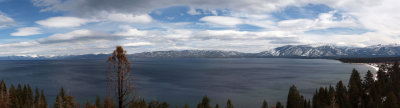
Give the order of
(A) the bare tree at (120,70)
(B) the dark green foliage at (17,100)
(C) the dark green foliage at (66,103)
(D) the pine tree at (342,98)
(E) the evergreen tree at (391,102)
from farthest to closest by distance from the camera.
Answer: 1. (B) the dark green foliage at (17,100)
2. (C) the dark green foliage at (66,103)
3. (D) the pine tree at (342,98)
4. (E) the evergreen tree at (391,102)
5. (A) the bare tree at (120,70)

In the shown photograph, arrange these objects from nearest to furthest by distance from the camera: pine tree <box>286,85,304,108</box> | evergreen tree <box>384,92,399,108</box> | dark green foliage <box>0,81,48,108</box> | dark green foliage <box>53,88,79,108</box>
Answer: evergreen tree <box>384,92,399,108</box>
dark green foliage <box>53,88,79,108</box>
pine tree <box>286,85,304,108</box>
dark green foliage <box>0,81,48,108</box>

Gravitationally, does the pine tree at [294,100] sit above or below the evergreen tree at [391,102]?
below

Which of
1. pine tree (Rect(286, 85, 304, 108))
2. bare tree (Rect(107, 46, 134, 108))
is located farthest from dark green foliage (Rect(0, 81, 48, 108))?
bare tree (Rect(107, 46, 134, 108))

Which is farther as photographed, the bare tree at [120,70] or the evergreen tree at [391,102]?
the evergreen tree at [391,102]

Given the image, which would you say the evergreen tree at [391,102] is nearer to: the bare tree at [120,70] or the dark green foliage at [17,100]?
the bare tree at [120,70]

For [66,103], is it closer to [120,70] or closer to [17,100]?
[17,100]

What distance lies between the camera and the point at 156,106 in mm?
73125

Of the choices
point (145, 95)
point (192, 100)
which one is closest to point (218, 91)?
point (192, 100)

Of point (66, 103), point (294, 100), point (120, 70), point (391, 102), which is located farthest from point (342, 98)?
point (66, 103)

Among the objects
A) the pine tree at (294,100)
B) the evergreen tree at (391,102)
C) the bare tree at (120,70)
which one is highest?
the bare tree at (120,70)

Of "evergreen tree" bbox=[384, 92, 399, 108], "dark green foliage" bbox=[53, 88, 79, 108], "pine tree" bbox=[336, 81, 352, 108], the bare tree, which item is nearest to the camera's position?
the bare tree

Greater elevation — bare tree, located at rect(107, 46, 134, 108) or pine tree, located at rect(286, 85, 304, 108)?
bare tree, located at rect(107, 46, 134, 108)

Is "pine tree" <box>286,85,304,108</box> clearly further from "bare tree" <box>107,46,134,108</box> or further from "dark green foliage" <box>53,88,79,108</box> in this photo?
"bare tree" <box>107,46,134,108</box>

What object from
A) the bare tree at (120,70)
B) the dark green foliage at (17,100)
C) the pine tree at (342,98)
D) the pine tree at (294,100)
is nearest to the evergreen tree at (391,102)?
the pine tree at (342,98)
